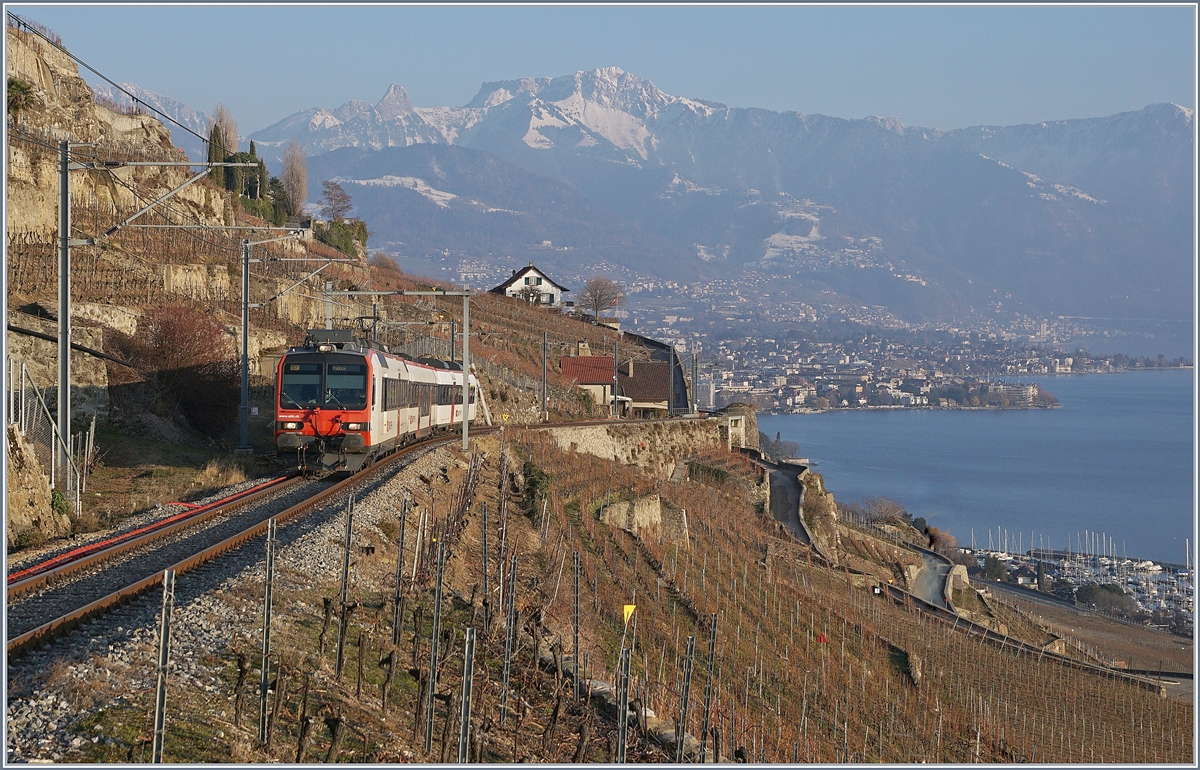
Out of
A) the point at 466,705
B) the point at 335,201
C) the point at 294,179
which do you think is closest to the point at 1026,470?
the point at 335,201

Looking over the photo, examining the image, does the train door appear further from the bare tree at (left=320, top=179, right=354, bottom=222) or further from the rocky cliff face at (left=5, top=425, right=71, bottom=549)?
the bare tree at (left=320, top=179, right=354, bottom=222)

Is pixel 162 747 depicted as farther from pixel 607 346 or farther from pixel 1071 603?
pixel 607 346

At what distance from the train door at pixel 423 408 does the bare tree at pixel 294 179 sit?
6372 cm

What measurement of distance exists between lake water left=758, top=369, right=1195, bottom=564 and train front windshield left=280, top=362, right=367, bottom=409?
46.8 metres

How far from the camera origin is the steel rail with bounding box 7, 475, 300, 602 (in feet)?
36.0

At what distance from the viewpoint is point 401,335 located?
57500 millimetres

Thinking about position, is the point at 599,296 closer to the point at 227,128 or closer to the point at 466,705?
the point at 227,128

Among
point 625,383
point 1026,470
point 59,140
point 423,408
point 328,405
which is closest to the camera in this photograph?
point 328,405

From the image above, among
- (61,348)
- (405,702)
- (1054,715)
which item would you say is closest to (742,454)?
(1054,715)

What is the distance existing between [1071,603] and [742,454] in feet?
57.5

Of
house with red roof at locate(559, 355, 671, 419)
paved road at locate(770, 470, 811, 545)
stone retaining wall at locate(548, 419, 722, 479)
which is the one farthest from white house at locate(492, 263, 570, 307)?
paved road at locate(770, 470, 811, 545)

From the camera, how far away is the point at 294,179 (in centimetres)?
9544

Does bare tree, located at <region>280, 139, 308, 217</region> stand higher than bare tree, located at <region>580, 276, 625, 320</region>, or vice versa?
bare tree, located at <region>280, 139, 308, 217</region>

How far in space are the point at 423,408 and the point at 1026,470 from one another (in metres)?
94.1
